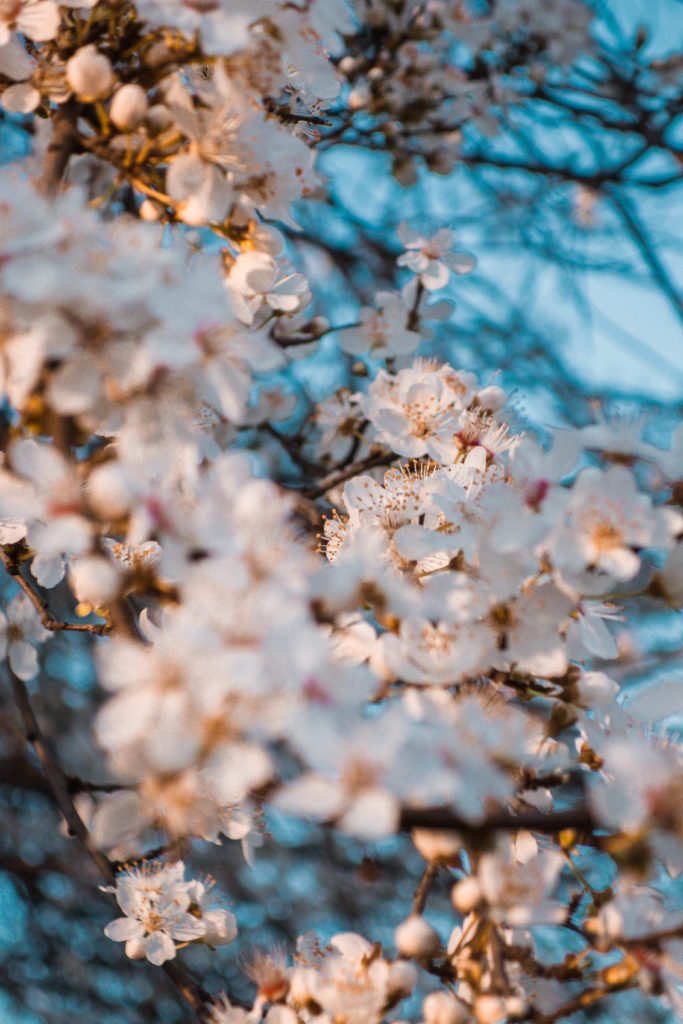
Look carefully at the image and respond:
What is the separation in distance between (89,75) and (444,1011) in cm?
131

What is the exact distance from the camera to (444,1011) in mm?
998

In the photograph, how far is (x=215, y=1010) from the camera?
1.27 meters

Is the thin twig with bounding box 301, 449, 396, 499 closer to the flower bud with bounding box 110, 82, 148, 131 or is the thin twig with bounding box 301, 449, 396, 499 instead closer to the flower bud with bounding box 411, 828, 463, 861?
the flower bud with bounding box 110, 82, 148, 131

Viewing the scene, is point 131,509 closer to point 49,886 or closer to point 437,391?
point 437,391

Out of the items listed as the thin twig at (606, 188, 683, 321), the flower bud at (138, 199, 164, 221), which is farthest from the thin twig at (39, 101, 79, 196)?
the thin twig at (606, 188, 683, 321)

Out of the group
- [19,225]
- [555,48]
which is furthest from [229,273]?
[555,48]

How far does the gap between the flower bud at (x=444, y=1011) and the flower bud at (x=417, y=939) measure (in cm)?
5

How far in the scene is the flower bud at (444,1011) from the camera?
993mm

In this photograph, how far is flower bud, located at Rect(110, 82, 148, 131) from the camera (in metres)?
0.96

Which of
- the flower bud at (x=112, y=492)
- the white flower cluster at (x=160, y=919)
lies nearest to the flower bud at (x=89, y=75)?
the flower bud at (x=112, y=492)

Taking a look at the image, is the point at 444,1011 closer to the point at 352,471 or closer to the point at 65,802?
the point at 65,802

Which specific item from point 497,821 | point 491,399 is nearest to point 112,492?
point 497,821

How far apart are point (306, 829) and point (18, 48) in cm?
394

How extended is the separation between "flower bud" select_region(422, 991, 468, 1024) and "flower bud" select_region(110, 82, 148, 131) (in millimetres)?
Answer: 1218
